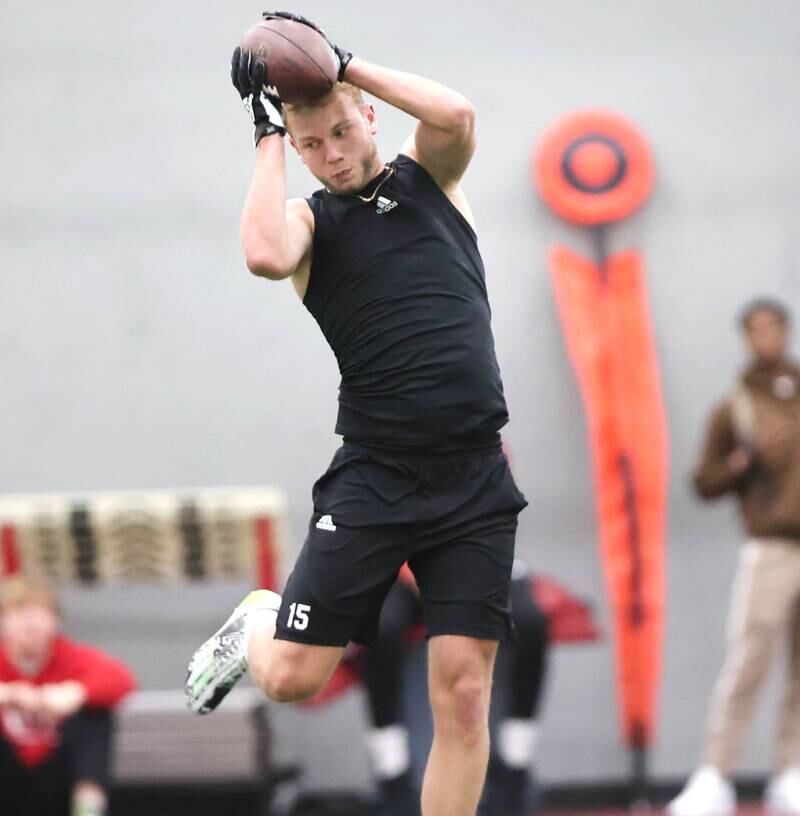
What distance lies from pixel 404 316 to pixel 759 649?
2.89 meters

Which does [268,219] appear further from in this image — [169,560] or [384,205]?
[169,560]

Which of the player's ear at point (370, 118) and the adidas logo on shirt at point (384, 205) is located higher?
the player's ear at point (370, 118)

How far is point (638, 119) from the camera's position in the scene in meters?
7.07

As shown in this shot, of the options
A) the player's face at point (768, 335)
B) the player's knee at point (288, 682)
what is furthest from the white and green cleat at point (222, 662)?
the player's face at point (768, 335)

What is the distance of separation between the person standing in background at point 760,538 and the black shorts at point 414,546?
2529 mm

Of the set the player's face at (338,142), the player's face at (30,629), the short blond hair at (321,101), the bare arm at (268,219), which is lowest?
the player's face at (30,629)

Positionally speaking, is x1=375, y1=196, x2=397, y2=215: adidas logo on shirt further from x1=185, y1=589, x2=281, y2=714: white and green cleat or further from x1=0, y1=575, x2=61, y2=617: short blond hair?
x1=0, y1=575, x2=61, y2=617: short blond hair

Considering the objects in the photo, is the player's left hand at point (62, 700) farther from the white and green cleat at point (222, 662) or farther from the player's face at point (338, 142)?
the player's face at point (338, 142)

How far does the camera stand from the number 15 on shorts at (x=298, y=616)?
3.93m

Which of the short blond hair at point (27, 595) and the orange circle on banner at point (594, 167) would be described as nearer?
the short blond hair at point (27, 595)

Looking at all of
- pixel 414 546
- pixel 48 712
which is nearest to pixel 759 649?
pixel 48 712

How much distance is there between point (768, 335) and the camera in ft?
20.9

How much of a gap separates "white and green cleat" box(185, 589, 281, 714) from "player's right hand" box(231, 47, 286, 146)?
1173 millimetres

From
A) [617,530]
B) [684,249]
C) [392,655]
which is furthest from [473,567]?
[684,249]
